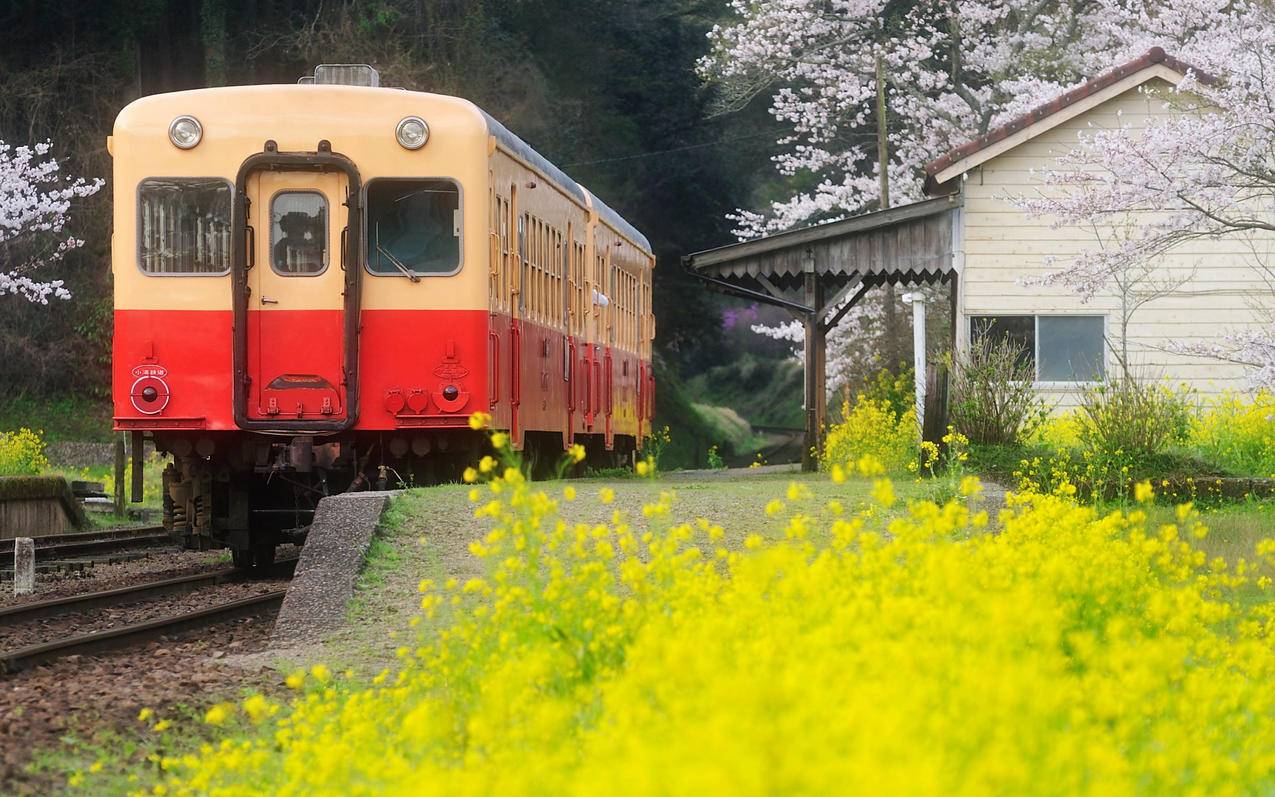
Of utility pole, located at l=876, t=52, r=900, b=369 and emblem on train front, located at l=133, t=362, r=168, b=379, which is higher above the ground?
utility pole, located at l=876, t=52, r=900, b=369

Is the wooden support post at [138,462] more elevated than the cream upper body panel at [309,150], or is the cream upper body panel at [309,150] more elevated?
the cream upper body panel at [309,150]

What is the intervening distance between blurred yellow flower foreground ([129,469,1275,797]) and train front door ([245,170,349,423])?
513cm

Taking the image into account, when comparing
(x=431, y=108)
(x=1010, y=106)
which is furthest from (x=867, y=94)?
(x=431, y=108)

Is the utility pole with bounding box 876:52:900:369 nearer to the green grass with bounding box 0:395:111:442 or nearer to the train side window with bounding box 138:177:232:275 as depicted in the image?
the green grass with bounding box 0:395:111:442

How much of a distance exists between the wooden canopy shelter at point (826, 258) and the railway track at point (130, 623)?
864 cm

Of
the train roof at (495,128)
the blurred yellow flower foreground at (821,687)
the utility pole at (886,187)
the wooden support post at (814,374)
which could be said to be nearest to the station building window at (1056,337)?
the wooden support post at (814,374)

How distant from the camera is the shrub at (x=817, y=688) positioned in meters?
2.87

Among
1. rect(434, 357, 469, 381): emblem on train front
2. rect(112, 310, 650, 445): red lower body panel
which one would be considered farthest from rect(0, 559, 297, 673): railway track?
rect(434, 357, 469, 381): emblem on train front

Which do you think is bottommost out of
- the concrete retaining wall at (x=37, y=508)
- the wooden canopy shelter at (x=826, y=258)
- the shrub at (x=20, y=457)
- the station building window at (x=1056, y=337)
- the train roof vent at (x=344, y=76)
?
the concrete retaining wall at (x=37, y=508)

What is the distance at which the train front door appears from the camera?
39.6 ft

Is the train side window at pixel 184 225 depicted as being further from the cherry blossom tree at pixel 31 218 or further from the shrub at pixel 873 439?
the cherry blossom tree at pixel 31 218

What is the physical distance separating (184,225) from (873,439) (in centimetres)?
902

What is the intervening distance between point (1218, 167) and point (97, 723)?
10.9 metres

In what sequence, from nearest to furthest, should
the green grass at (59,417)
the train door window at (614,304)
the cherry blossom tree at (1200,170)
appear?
the cherry blossom tree at (1200,170), the train door window at (614,304), the green grass at (59,417)
